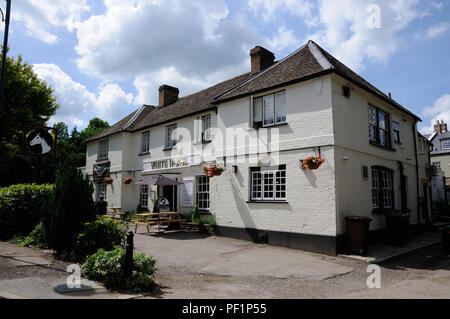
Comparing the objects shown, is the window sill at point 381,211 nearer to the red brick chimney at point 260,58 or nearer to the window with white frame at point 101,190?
the red brick chimney at point 260,58

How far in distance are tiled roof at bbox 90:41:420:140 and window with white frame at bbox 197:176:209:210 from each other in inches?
132

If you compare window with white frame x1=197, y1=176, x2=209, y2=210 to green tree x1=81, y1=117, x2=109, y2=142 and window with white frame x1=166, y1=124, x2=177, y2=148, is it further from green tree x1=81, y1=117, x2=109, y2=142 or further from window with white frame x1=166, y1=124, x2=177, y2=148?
green tree x1=81, y1=117, x2=109, y2=142

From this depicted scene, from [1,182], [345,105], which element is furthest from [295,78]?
[1,182]

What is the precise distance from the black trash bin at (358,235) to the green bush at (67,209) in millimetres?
7618

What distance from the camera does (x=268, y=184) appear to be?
11477 millimetres

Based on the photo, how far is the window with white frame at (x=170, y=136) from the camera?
16831 millimetres

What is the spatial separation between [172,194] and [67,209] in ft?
28.3

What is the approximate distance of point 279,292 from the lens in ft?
20.4

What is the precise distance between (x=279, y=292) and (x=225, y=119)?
837 cm

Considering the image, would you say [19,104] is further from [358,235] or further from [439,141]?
[439,141]

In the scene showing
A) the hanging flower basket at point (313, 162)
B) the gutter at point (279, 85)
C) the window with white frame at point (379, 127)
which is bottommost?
the hanging flower basket at point (313, 162)

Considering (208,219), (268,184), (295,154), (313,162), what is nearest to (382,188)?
(295,154)

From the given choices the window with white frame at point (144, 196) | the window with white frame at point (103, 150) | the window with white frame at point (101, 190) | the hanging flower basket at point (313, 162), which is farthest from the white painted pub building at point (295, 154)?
the window with white frame at point (103, 150)

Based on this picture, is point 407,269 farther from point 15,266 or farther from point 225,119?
point 15,266
